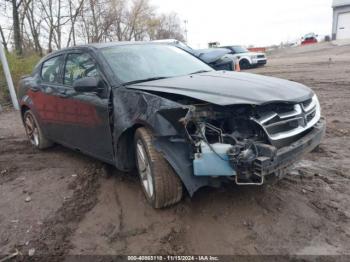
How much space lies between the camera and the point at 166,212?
135 inches

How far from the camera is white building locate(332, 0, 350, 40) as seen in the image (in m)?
39.6

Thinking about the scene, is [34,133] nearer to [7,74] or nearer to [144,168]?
[144,168]

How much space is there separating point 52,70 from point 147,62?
1.80m

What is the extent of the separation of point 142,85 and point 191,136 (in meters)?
0.99

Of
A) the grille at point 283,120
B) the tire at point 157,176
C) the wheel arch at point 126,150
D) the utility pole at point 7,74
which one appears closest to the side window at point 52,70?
the wheel arch at point 126,150

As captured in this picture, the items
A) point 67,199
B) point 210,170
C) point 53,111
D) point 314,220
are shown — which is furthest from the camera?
point 53,111

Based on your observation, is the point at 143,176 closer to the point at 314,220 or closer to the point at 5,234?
the point at 5,234

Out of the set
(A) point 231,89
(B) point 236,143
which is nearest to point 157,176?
(B) point 236,143

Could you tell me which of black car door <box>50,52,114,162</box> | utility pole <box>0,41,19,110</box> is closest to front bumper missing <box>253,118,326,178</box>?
black car door <box>50,52,114,162</box>

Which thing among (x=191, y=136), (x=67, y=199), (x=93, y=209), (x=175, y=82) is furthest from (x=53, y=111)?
(x=191, y=136)

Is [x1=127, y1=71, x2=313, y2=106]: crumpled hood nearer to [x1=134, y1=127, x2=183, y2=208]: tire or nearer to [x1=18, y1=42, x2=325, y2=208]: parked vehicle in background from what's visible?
[x1=18, y1=42, x2=325, y2=208]: parked vehicle in background

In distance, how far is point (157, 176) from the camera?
10.6 ft

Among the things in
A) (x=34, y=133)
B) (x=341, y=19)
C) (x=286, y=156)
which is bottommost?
(x=34, y=133)

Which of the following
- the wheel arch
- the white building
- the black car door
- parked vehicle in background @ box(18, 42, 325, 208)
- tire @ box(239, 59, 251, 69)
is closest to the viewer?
parked vehicle in background @ box(18, 42, 325, 208)
